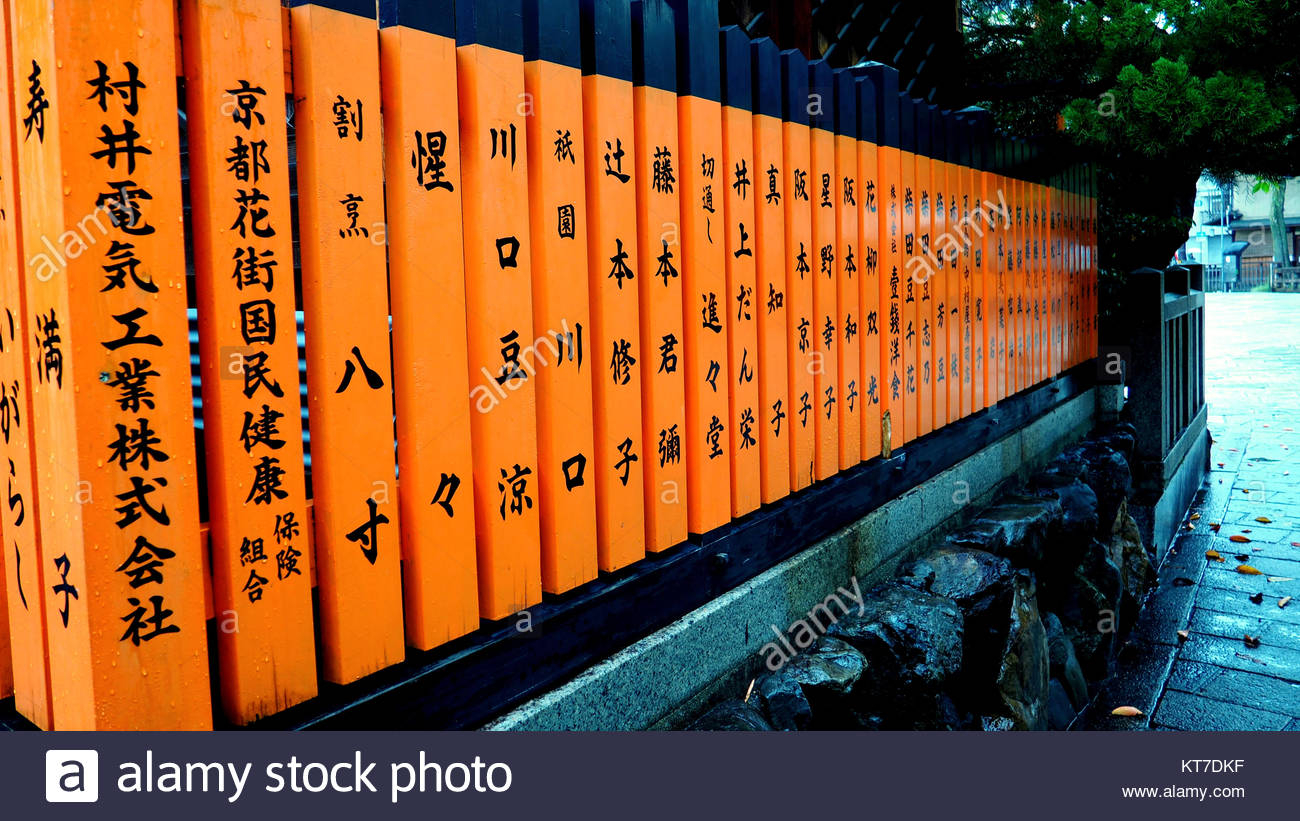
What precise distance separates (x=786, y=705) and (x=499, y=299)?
210 cm

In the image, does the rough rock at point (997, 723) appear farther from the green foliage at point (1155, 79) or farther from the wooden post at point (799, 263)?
the green foliage at point (1155, 79)

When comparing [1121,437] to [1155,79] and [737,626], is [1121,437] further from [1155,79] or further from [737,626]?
[737,626]

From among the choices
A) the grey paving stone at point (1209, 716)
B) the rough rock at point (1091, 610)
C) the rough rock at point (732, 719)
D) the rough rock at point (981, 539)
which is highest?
the rough rock at point (981, 539)

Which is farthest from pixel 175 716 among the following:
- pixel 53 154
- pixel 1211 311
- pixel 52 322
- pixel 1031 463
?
pixel 1211 311

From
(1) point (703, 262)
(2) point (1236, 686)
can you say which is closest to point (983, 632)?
(2) point (1236, 686)

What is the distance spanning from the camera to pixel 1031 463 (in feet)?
26.4

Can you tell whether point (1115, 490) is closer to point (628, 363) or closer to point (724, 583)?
point (724, 583)

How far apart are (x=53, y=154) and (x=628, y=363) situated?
6.39 feet

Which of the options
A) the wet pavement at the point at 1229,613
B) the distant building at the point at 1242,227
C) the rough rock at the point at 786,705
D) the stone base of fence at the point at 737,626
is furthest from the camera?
the distant building at the point at 1242,227

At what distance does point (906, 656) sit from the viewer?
15.0ft

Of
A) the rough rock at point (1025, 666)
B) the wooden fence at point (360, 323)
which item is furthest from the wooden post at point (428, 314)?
the rough rock at point (1025, 666)

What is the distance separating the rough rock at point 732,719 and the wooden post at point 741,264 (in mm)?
832

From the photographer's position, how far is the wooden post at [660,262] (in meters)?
3.56

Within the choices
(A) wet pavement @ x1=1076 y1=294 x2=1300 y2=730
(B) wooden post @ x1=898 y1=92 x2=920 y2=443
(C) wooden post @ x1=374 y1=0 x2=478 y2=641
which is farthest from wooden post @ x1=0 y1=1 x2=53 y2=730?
(A) wet pavement @ x1=1076 y1=294 x2=1300 y2=730
